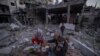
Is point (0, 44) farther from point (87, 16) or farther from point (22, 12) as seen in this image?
point (87, 16)

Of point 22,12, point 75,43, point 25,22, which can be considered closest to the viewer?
point 75,43

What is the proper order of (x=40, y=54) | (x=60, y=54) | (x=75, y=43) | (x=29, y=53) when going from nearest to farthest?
(x=60, y=54) < (x=40, y=54) < (x=29, y=53) < (x=75, y=43)

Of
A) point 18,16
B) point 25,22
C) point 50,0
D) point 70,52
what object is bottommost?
point 70,52

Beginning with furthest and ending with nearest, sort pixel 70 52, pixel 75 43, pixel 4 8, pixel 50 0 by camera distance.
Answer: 1. pixel 50 0
2. pixel 4 8
3. pixel 75 43
4. pixel 70 52

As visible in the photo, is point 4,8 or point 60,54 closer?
point 60,54

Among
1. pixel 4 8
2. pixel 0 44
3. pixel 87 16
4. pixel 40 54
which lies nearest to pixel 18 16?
pixel 4 8

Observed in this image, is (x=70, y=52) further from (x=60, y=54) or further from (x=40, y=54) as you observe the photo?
(x=40, y=54)

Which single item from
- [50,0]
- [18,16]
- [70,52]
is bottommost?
[70,52]

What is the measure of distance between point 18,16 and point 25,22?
6.81 feet

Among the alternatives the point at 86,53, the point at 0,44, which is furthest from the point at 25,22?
the point at 86,53

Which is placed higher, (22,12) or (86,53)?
(22,12)

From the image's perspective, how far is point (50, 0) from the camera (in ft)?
104

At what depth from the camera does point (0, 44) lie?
709 cm

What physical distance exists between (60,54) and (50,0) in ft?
95.7
